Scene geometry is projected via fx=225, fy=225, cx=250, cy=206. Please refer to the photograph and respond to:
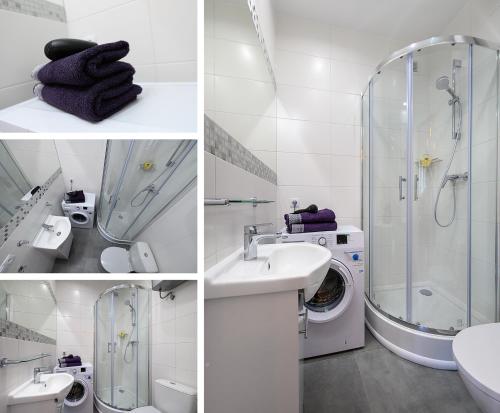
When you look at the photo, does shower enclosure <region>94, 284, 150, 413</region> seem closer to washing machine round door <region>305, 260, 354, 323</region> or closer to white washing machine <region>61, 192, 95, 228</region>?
white washing machine <region>61, 192, 95, 228</region>

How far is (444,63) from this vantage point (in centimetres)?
145

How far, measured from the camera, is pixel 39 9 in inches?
15.9

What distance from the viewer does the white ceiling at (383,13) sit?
1.69 metres

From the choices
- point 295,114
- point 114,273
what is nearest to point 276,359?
point 114,273

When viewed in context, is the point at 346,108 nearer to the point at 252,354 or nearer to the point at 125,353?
the point at 252,354

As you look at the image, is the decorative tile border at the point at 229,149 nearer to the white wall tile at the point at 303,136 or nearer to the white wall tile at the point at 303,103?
the white wall tile at the point at 303,136

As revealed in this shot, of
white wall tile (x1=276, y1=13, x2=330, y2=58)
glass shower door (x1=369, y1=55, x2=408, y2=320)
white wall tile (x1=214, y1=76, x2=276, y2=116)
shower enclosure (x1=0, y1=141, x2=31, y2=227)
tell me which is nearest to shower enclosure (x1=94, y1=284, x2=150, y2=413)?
shower enclosure (x1=0, y1=141, x2=31, y2=227)

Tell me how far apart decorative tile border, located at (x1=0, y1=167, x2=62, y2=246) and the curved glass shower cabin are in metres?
1.83

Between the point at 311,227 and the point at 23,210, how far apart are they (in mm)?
1361

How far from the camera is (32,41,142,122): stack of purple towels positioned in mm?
392

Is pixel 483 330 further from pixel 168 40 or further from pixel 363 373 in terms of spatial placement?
pixel 168 40

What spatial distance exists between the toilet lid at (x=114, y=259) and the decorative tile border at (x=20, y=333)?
22cm

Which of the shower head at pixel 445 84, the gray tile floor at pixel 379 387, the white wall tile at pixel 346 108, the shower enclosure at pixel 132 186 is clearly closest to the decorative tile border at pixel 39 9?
the shower enclosure at pixel 132 186

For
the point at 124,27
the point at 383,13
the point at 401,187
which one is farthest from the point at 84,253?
the point at 383,13
